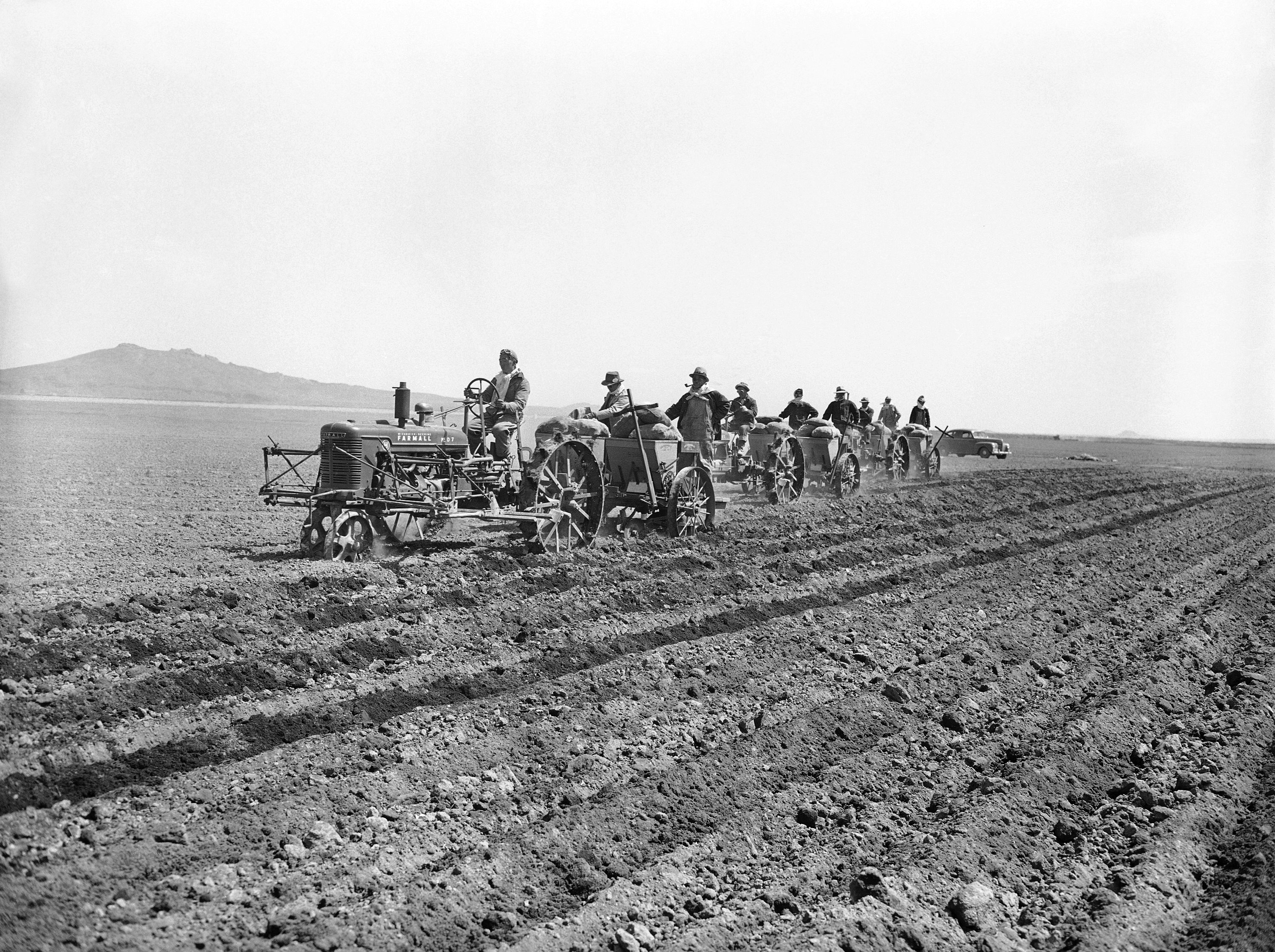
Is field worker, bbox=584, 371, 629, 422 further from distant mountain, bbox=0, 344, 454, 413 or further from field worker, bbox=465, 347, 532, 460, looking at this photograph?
distant mountain, bbox=0, 344, 454, 413

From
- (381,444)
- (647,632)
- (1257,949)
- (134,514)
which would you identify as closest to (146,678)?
(647,632)

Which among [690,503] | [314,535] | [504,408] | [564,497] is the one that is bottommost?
[314,535]

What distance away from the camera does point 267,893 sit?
11.8 feet

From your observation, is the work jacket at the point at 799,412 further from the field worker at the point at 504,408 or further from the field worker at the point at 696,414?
the field worker at the point at 504,408

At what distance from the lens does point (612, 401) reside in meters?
11.3

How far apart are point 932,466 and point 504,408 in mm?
15326

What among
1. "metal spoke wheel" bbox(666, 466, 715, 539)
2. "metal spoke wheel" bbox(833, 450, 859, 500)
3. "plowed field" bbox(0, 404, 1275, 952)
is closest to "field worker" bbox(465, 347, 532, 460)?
"plowed field" bbox(0, 404, 1275, 952)

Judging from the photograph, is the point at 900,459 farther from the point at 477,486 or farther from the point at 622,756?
the point at 622,756

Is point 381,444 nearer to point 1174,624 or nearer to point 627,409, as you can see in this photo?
point 627,409

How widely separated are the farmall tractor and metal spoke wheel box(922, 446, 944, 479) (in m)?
12.9

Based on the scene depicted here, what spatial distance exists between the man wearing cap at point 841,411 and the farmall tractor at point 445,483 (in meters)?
9.00

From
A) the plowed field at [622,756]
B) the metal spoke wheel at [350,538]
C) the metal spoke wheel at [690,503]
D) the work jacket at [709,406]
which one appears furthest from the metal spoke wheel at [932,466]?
the metal spoke wheel at [350,538]

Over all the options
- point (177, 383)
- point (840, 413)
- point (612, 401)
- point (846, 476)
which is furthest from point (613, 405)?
point (177, 383)

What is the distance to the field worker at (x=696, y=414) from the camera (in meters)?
13.5
